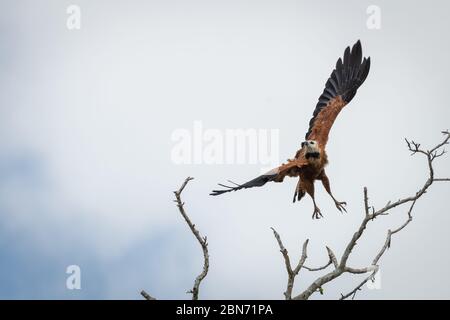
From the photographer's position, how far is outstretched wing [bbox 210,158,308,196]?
12.6 metres

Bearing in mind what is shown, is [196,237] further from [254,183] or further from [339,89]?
[339,89]

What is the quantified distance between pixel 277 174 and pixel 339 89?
183 inches

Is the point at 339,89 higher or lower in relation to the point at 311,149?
higher

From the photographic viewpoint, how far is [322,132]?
51.6ft

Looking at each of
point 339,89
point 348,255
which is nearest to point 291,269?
point 348,255

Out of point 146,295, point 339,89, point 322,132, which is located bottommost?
point 146,295

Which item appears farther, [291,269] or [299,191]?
[299,191]

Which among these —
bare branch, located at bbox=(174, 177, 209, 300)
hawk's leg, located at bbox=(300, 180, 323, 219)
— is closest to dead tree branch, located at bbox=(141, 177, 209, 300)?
bare branch, located at bbox=(174, 177, 209, 300)

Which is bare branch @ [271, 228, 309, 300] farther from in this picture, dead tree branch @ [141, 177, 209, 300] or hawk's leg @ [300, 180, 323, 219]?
hawk's leg @ [300, 180, 323, 219]

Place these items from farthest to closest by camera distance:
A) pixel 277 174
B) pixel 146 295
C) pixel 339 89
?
pixel 339 89
pixel 277 174
pixel 146 295

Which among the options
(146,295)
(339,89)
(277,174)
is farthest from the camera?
(339,89)
